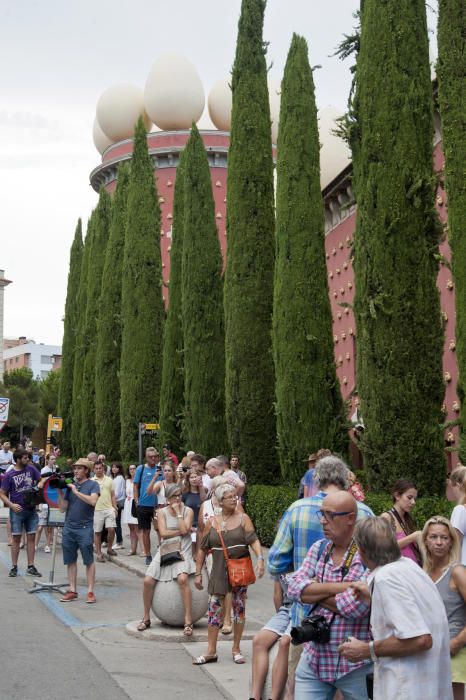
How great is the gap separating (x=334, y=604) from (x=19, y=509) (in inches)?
398

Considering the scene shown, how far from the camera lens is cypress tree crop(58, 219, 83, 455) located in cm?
4266

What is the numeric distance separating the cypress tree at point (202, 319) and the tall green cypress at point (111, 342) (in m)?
9.02

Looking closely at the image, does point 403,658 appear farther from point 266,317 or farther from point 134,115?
point 134,115

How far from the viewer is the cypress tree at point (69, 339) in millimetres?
42656

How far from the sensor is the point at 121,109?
4678 cm

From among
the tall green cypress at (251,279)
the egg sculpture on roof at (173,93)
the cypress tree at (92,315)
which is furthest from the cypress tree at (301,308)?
the egg sculpture on roof at (173,93)

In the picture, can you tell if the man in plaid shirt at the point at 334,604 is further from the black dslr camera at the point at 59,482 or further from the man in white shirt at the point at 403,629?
the black dslr camera at the point at 59,482

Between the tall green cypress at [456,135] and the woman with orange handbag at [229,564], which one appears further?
the tall green cypress at [456,135]

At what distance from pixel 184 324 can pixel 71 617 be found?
14.1 m

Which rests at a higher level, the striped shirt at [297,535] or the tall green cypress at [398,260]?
the tall green cypress at [398,260]

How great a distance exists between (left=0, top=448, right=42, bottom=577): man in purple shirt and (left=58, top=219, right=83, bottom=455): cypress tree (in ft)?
91.3

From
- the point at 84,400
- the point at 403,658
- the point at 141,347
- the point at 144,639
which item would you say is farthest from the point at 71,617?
the point at 84,400

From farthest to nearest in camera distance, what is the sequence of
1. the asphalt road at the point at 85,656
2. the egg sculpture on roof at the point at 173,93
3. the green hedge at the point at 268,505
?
the egg sculpture on roof at the point at 173,93, the green hedge at the point at 268,505, the asphalt road at the point at 85,656

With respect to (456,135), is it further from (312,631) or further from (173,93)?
(173,93)
